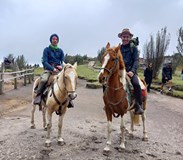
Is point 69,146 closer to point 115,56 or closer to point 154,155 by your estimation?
point 154,155

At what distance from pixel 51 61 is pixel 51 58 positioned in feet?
0.26

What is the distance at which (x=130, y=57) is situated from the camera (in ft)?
23.4

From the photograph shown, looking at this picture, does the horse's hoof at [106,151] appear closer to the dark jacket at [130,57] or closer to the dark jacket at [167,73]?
the dark jacket at [130,57]

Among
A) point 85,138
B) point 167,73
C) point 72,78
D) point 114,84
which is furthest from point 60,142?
point 167,73

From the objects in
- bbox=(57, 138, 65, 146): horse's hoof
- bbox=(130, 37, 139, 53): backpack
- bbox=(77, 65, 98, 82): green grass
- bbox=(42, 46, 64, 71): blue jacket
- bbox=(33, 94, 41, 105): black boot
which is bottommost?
bbox=(57, 138, 65, 146): horse's hoof

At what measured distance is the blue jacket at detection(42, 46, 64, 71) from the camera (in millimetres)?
7187

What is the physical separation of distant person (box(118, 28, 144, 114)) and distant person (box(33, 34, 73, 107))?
1.66m

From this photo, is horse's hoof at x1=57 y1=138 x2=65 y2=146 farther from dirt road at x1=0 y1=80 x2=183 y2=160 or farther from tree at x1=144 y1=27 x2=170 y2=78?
tree at x1=144 y1=27 x2=170 y2=78

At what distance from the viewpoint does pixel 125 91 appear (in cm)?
648

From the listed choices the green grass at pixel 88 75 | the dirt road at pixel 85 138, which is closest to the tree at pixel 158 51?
the green grass at pixel 88 75

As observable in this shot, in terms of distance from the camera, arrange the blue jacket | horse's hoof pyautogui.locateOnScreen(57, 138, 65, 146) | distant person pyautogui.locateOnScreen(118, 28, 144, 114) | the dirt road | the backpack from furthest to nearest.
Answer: the blue jacket
the backpack
distant person pyautogui.locateOnScreen(118, 28, 144, 114)
horse's hoof pyautogui.locateOnScreen(57, 138, 65, 146)
the dirt road

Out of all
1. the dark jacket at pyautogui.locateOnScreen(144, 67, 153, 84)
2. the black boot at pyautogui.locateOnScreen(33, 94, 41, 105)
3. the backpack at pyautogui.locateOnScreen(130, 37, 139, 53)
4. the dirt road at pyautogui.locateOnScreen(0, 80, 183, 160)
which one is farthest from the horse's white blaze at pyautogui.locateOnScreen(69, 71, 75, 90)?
the dark jacket at pyautogui.locateOnScreen(144, 67, 153, 84)

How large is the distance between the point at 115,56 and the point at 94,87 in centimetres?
1359

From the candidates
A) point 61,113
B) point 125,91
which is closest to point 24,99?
point 61,113
